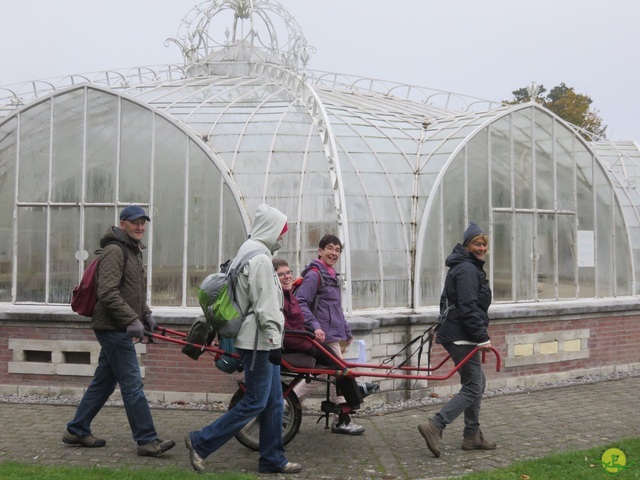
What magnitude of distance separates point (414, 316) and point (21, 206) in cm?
491

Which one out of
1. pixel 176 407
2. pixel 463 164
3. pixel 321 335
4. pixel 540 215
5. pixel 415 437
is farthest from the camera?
pixel 540 215

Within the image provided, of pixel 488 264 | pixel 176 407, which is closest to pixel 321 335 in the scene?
pixel 176 407

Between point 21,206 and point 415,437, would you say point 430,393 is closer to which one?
point 415,437

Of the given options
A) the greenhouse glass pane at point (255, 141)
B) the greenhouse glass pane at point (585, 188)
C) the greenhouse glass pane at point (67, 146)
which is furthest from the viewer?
the greenhouse glass pane at point (585, 188)

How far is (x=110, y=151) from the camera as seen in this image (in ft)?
Answer: 30.9

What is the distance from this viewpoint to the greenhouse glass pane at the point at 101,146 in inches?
368

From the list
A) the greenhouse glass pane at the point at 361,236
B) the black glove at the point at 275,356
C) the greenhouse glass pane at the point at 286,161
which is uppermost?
the greenhouse glass pane at the point at 286,161

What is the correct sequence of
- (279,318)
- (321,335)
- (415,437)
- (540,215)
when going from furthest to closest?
(540,215), (415,437), (321,335), (279,318)

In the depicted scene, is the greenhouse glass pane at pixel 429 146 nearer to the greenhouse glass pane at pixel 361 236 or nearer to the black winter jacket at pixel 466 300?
the greenhouse glass pane at pixel 361 236

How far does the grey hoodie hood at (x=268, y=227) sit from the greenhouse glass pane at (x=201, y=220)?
329cm

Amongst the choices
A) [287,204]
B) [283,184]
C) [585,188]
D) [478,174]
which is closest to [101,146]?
[283,184]

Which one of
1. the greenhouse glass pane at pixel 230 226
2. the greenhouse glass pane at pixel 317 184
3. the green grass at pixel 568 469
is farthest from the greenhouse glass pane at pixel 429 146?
the green grass at pixel 568 469

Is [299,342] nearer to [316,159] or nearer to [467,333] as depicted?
[467,333]

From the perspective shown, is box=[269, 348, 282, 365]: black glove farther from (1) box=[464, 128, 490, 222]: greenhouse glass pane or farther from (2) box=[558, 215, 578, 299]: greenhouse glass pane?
(2) box=[558, 215, 578, 299]: greenhouse glass pane
